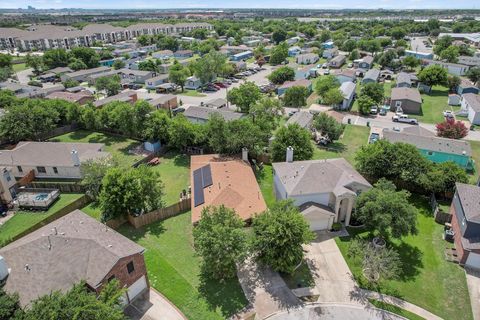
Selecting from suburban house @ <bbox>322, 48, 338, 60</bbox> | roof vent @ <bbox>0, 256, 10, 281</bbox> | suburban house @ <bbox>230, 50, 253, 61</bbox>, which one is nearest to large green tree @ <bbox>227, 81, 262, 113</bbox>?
roof vent @ <bbox>0, 256, 10, 281</bbox>

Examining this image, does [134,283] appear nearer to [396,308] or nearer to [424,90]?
[396,308]

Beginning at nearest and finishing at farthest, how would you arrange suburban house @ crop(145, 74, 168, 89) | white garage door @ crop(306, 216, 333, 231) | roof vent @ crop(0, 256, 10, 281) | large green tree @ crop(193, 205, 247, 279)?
roof vent @ crop(0, 256, 10, 281) < large green tree @ crop(193, 205, 247, 279) < white garage door @ crop(306, 216, 333, 231) < suburban house @ crop(145, 74, 168, 89)

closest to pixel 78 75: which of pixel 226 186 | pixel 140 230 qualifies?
pixel 140 230

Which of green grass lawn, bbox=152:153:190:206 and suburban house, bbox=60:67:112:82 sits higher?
suburban house, bbox=60:67:112:82

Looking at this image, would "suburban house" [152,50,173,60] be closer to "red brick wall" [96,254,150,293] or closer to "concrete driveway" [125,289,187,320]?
"red brick wall" [96,254,150,293]

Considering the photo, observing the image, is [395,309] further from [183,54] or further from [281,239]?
[183,54]

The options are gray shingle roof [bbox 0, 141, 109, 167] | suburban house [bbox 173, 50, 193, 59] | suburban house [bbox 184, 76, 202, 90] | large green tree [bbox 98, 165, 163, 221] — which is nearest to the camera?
large green tree [bbox 98, 165, 163, 221]

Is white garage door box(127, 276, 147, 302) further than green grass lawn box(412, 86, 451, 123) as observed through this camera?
No

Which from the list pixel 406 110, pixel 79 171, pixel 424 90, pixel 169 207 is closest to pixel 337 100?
pixel 406 110
